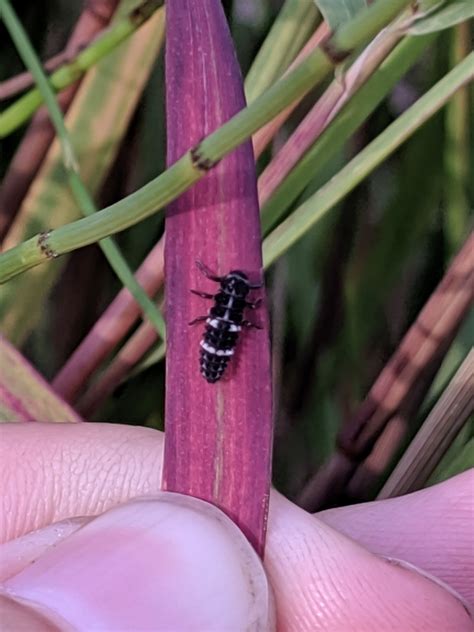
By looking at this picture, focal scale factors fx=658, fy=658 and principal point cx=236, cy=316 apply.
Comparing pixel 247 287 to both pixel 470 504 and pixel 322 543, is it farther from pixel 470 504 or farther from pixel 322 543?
pixel 470 504

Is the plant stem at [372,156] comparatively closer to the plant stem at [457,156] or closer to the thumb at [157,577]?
the plant stem at [457,156]

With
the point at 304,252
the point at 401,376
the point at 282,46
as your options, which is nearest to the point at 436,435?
the point at 401,376

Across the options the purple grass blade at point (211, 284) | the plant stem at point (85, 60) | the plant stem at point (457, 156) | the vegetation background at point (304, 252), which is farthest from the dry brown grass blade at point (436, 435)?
the plant stem at point (85, 60)

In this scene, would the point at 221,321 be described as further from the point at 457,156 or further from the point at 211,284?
the point at 457,156

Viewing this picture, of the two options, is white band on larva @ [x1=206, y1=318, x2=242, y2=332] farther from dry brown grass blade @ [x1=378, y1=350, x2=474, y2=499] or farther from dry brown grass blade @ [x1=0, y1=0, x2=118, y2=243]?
dry brown grass blade @ [x1=0, y1=0, x2=118, y2=243]

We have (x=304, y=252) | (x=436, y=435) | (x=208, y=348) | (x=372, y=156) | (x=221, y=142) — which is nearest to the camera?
(x=221, y=142)

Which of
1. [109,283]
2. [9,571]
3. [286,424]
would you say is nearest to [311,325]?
[286,424]
